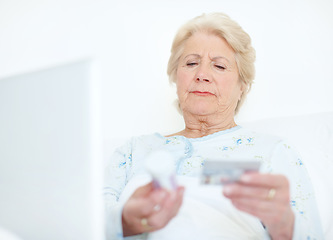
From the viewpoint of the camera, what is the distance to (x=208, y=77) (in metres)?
1.40

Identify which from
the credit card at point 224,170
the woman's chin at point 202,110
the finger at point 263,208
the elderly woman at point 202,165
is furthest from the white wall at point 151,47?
the credit card at point 224,170

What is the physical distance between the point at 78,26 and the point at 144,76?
458 mm

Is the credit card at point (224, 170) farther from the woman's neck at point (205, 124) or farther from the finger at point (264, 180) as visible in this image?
the woman's neck at point (205, 124)

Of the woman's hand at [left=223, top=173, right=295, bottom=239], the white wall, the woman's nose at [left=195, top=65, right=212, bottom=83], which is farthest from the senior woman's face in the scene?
the woman's hand at [left=223, top=173, right=295, bottom=239]

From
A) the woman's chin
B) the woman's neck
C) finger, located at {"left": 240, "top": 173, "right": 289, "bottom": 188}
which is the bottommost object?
the woman's neck

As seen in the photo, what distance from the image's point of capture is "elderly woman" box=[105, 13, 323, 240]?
798 millimetres

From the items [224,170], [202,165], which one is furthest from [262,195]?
[202,165]

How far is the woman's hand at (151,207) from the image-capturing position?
2.49 ft

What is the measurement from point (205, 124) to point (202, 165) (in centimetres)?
32

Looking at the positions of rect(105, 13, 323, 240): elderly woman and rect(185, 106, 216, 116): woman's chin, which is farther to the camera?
rect(185, 106, 216, 116): woman's chin

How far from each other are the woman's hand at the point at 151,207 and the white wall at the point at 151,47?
3.21 ft

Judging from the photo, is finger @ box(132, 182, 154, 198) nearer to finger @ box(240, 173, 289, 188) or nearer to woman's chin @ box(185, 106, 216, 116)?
finger @ box(240, 173, 289, 188)

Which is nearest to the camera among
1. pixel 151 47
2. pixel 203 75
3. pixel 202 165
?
pixel 202 165

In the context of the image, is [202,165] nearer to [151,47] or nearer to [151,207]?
[151,207]
